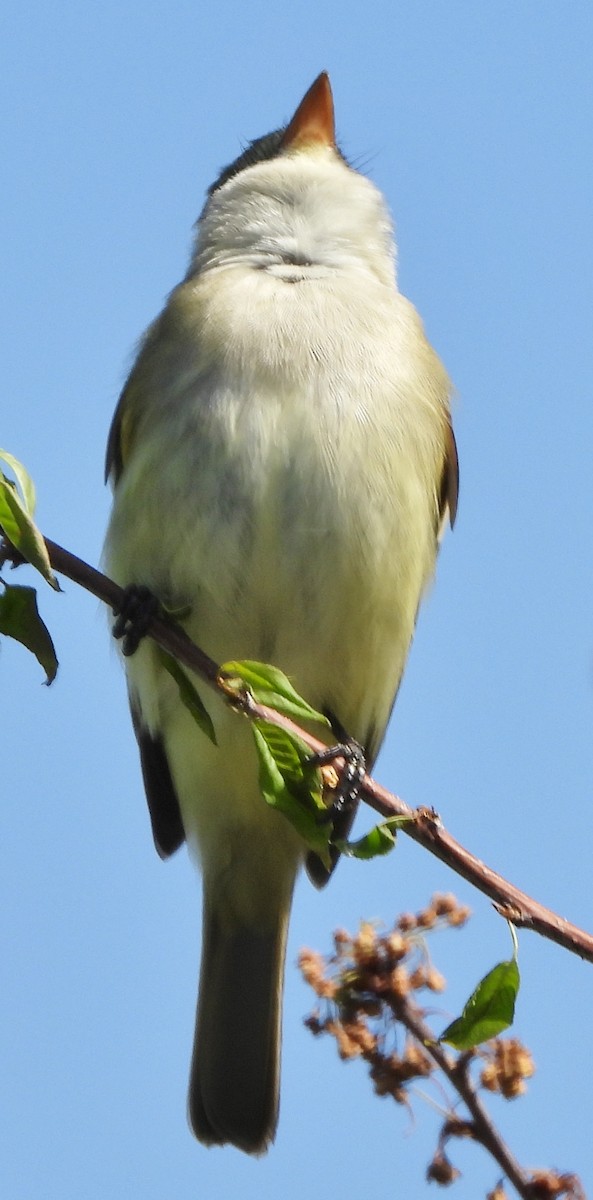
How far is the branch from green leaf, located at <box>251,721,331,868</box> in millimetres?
33

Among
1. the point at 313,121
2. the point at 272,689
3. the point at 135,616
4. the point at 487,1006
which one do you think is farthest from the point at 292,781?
the point at 313,121

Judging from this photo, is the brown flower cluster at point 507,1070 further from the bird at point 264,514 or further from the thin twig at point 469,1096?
the bird at point 264,514

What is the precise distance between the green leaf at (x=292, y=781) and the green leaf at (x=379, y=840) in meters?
0.22

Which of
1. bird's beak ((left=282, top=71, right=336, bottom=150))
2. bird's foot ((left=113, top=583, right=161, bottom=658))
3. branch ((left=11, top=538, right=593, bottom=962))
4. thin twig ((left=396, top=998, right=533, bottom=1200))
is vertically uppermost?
bird's beak ((left=282, top=71, right=336, bottom=150))

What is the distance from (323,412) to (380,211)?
1.81m

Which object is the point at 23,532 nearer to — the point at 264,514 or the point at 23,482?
the point at 23,482

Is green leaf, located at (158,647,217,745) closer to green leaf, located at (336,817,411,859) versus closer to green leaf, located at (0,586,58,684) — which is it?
green leaf, located at (0,586,58,684)

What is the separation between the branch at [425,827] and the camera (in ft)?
8.64

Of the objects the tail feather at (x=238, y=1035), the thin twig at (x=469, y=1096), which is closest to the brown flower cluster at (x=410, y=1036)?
the thin twig at (x=469, y=1096)

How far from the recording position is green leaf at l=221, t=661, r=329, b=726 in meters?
3.09

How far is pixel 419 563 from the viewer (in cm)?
489

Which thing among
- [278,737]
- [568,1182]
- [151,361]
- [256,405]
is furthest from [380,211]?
[568,1182]

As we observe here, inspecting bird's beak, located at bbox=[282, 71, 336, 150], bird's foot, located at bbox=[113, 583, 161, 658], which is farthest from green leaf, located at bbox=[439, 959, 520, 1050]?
bird's beak, located at bbox=[282, 71, 336, 150]

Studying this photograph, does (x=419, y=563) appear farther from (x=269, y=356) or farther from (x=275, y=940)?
(x=275, y=940)
